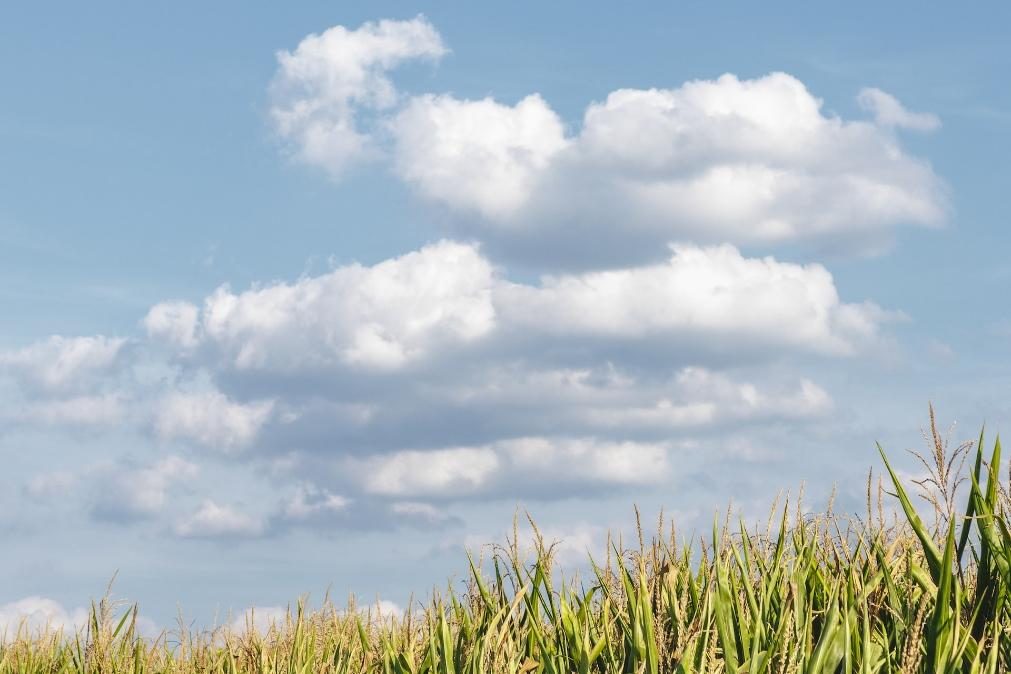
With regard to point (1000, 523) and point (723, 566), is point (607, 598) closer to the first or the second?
point (723, 566)

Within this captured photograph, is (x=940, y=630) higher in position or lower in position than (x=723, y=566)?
lower

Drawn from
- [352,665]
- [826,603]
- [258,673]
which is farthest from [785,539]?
[258,673]

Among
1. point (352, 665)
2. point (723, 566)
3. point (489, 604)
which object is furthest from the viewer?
point (352, 665)

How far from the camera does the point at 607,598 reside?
25.5ft

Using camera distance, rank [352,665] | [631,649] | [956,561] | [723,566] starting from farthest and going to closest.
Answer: [352,665] → [723,566] → [631,649] → [956,561]

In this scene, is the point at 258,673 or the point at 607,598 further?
the point at 258,673

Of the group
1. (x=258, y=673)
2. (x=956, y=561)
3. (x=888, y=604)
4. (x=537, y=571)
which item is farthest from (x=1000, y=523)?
(x=258, y=673)

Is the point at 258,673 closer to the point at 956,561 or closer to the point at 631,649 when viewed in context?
the point at 631,649

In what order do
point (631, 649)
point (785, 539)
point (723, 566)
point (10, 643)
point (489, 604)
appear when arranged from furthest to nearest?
point (10, 643)
point (489, 604)
point (785, 539)
point (723, 566)
point (631, 649)

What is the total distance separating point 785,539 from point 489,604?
231 cm

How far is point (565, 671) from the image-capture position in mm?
7102

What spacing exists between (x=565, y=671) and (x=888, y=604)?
207 cm

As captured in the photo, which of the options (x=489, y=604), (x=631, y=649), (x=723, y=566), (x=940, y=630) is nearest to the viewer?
(x=940, y=630)

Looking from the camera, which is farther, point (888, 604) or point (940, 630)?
point (888, 604)
